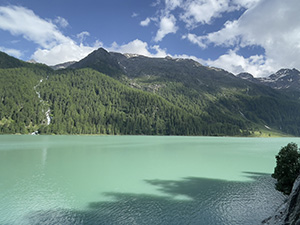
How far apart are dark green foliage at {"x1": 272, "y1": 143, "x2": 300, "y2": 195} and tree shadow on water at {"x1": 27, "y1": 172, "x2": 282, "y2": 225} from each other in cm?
135

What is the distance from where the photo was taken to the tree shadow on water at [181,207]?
1792cm

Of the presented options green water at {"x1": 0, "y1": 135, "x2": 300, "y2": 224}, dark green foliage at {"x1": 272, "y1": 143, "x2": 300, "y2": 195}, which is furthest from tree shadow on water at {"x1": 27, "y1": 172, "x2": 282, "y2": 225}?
dark green foliage at {"x1": 272, "y1": 143, "x2": 300, "y2": 195}

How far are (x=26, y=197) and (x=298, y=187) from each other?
77.7ft

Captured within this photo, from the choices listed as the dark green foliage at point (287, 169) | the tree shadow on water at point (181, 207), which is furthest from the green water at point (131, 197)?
the dark green foliage at point (287, 169)

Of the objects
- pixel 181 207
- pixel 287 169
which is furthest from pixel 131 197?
pixel 287 169

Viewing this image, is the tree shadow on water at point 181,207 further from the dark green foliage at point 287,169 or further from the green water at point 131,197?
the dark green foliage at point 287,169

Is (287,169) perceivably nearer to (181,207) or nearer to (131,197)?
(181,207)

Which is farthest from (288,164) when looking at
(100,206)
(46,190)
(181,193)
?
(46,190)

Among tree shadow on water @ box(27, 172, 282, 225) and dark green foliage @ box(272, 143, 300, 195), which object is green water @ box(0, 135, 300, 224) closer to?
tree shadow on water @ box(27, 172, 282, 225)

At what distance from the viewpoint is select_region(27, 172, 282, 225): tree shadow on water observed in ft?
58.8

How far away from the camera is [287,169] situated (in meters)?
27.2

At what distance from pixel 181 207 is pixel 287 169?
50.5ft

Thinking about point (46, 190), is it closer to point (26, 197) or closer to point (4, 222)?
point (26, 197)

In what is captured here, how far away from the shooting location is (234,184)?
3048cm
